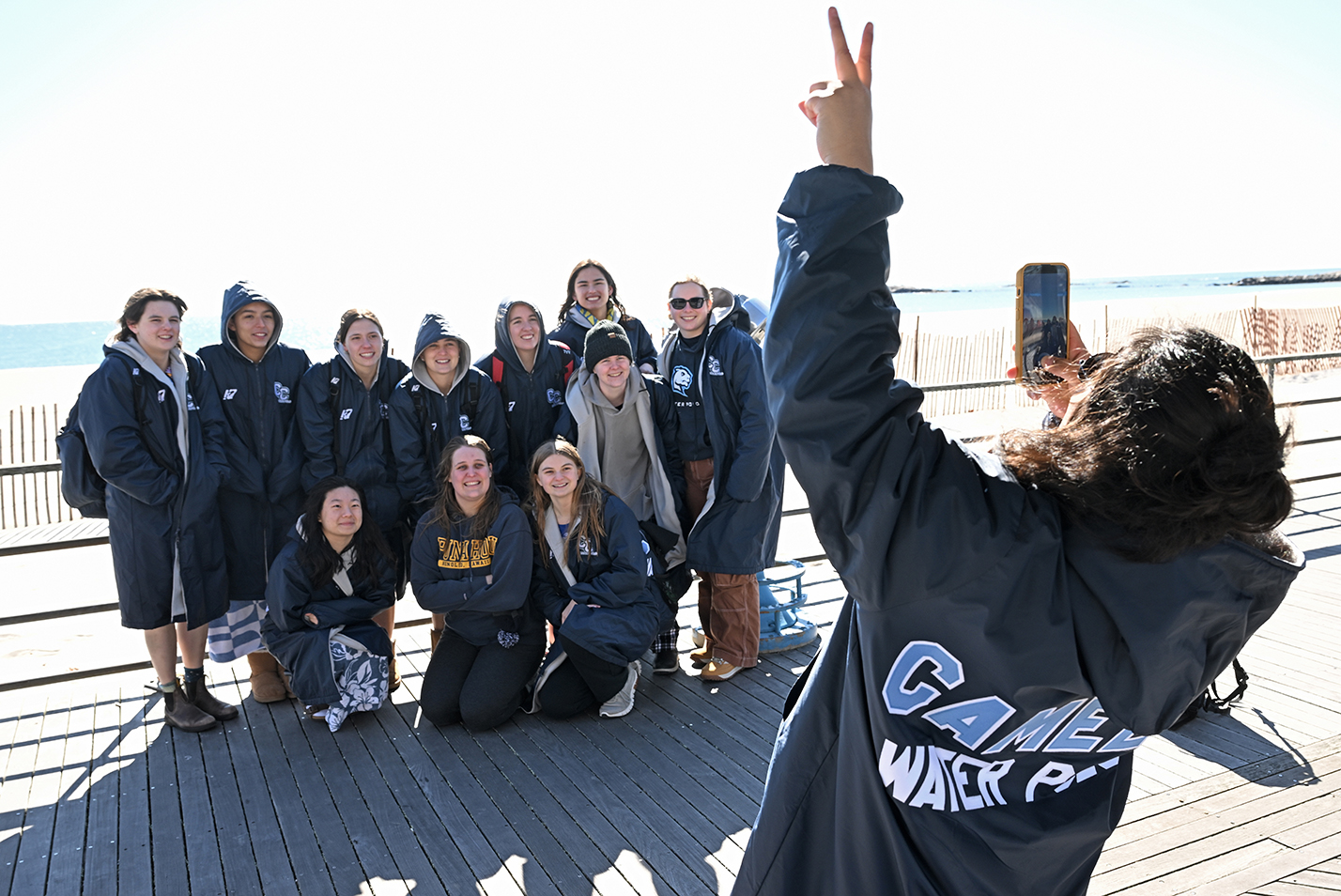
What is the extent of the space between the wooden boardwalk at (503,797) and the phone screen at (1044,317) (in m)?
1.69

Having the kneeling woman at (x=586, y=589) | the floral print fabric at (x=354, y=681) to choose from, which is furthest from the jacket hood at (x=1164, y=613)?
the floral print fabric at (x=354, y=681)

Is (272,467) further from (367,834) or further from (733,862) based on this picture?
(733,862)

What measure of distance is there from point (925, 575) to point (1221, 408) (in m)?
0.32

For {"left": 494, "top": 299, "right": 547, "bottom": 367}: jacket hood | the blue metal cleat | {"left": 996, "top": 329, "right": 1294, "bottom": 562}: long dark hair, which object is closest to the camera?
{"left": 996, "top": 329, "right": 1294, "bottom": 562}: long dark hair

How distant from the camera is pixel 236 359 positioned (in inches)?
156

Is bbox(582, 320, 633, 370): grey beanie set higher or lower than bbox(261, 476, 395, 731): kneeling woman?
higher

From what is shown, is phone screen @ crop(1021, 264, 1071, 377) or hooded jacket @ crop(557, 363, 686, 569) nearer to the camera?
phone screen @ crop(1021, 264, 1071, 377)

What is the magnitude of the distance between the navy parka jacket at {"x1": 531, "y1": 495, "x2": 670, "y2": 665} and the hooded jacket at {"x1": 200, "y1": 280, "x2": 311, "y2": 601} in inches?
46.8

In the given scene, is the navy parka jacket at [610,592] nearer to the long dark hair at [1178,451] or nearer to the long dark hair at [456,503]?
the long dark hair at [456,503]

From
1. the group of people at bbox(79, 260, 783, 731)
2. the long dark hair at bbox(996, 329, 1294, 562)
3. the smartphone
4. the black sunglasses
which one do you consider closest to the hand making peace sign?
the long dark hair at bbox(996, 329, 1294, 562)

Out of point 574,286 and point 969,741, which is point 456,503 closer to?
point 574,286

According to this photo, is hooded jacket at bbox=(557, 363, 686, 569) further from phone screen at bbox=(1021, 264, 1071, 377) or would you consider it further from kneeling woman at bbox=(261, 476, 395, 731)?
phone screen at bbox=(1021, 264, 1071, 377)

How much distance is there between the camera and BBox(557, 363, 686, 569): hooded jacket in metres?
4.26

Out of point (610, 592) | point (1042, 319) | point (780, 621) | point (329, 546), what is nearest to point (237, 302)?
point (329, 546)
